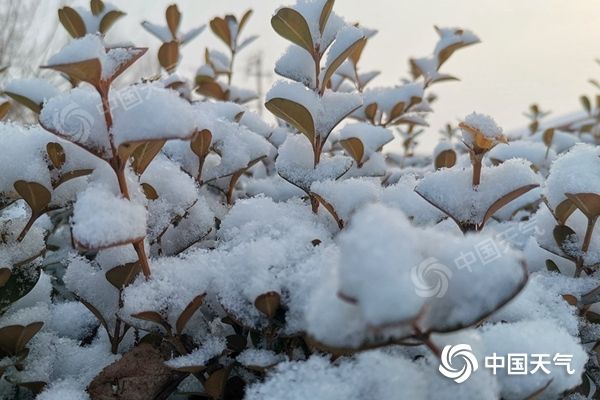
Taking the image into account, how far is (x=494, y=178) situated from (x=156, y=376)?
49cm

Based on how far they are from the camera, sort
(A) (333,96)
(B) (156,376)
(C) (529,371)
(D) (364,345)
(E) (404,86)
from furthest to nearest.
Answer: (E) (404,86) < (A) (333,96) < (B) (156,376) < (C) (529,371) < (D) (364,345)

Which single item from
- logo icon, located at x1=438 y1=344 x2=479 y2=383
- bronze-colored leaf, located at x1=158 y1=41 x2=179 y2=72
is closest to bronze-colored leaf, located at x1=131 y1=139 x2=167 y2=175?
logo icon, located at x1=438 y1=344 x2=479 y2=383

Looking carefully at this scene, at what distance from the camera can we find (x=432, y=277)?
0.47 meters

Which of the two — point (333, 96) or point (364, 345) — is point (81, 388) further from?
point (333, 96)

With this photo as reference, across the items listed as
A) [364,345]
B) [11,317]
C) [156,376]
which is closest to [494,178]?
[364,345]

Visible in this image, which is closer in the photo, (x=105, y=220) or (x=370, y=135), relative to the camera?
(x=105, y=220)

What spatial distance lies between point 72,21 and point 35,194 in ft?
1.83

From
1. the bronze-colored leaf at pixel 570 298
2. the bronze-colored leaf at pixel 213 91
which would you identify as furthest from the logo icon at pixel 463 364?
the bronze-colored leaf at pixel 213 91

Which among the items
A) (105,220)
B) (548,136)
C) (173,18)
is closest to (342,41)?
(105,220)

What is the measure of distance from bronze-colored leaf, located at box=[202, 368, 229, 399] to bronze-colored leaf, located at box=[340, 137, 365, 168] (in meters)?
0.46

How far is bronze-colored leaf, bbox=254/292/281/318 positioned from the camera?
1.97ft

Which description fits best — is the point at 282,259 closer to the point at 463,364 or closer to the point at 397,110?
the point at 463,364

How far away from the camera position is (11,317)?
766 millimetres

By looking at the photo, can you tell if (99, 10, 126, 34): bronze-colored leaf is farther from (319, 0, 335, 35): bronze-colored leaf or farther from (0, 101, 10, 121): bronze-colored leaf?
(319, 0, 335, 35): bronze-colored leaf
